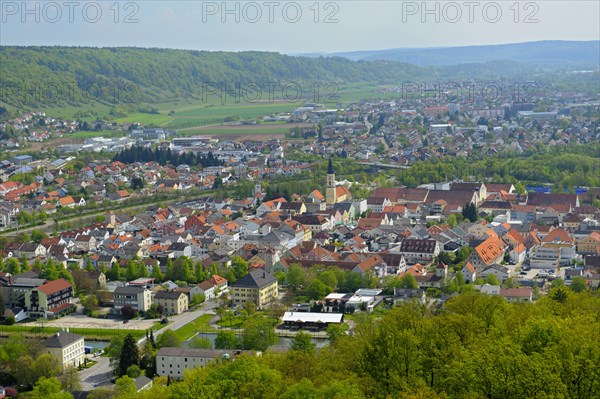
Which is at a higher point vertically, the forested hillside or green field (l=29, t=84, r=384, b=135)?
the forested hillside

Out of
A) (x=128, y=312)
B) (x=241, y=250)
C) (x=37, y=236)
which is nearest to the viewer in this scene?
(x=128, y=312)

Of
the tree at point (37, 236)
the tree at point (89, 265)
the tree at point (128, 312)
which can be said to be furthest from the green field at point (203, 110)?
the tree at point (128, 312)

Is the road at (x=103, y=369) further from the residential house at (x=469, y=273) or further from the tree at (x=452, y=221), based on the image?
the tree at (x=452, y=221)

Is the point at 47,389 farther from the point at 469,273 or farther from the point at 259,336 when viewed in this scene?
the point at 469,273

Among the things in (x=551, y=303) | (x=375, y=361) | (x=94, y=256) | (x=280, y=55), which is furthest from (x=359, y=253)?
(x=280, y=55)

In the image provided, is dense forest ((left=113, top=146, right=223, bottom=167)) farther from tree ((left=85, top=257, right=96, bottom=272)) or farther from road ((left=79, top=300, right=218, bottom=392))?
road ((left=79, top=300, right=218, bottom=392))

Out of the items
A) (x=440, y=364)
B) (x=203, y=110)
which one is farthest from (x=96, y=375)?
(x=203, y=110)

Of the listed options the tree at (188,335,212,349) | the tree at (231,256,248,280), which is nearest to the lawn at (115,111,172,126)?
the tree at (231,256,248,280)
